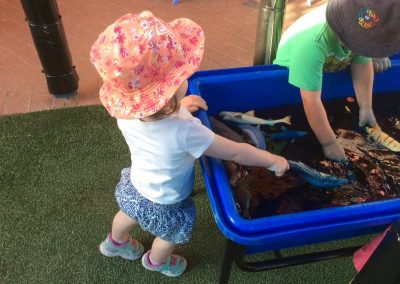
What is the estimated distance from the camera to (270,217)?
0.89m

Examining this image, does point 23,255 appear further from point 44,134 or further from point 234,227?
point 234,227

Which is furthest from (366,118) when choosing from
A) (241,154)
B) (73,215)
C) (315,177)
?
→ (73,215)

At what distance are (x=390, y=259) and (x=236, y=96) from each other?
0.69 metres

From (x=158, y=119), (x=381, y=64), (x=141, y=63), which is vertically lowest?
(x=381, y=64)

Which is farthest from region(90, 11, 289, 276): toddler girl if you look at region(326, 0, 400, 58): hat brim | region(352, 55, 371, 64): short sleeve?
region(352, 55, 371, 64): short sleeve

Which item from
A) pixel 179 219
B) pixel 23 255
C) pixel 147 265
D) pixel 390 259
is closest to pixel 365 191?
pixel 390 259

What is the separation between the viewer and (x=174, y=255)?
1.33 metres

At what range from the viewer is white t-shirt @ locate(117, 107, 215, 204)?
2.95 feet

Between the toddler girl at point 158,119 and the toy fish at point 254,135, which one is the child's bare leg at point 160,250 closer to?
the toddler girl at point 158,119

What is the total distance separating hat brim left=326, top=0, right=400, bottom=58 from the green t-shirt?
0.09 metres

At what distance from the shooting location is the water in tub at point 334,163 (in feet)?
3.80

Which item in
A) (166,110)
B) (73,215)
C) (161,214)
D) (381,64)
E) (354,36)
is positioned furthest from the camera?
(73,215)

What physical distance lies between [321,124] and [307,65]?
0.20 metres

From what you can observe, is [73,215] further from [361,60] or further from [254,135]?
[361,60]
